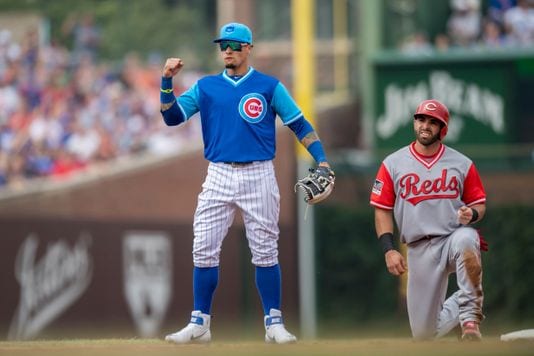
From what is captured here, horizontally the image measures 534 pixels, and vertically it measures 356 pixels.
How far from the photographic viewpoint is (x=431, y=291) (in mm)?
7688

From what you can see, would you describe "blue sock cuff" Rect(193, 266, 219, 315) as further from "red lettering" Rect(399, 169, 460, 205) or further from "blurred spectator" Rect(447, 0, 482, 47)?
"blurred spectator" Rect(447, 0, 482, 47)

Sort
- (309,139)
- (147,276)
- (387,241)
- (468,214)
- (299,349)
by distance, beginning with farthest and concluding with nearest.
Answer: (147,276)
(309,139)
(387,241)
(468,214)
(299,349)

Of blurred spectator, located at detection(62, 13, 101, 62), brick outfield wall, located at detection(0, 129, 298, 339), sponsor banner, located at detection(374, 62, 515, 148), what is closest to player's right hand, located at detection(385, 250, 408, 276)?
brick outfield wall, located at detection(0, 129, 298, 339)

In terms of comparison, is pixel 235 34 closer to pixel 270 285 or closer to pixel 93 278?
pixel 270 285

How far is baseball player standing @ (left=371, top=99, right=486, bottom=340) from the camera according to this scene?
7.50 m

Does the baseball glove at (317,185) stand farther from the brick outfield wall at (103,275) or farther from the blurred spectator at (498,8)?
the blurred spectator at (498,8)

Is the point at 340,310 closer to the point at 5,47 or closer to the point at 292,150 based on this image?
the point at 292,150

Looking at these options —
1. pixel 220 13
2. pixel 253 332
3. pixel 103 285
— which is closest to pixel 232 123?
pixel 253 332

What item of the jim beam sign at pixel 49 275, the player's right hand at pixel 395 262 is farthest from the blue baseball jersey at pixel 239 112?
the jim beam sign at pixel 49 275

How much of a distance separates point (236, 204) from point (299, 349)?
119cm

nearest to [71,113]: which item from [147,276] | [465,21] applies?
[147,276]

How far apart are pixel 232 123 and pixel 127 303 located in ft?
32.2

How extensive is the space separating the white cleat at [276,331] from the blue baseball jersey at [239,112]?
0.97 metres

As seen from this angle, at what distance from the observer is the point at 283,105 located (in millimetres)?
7852
